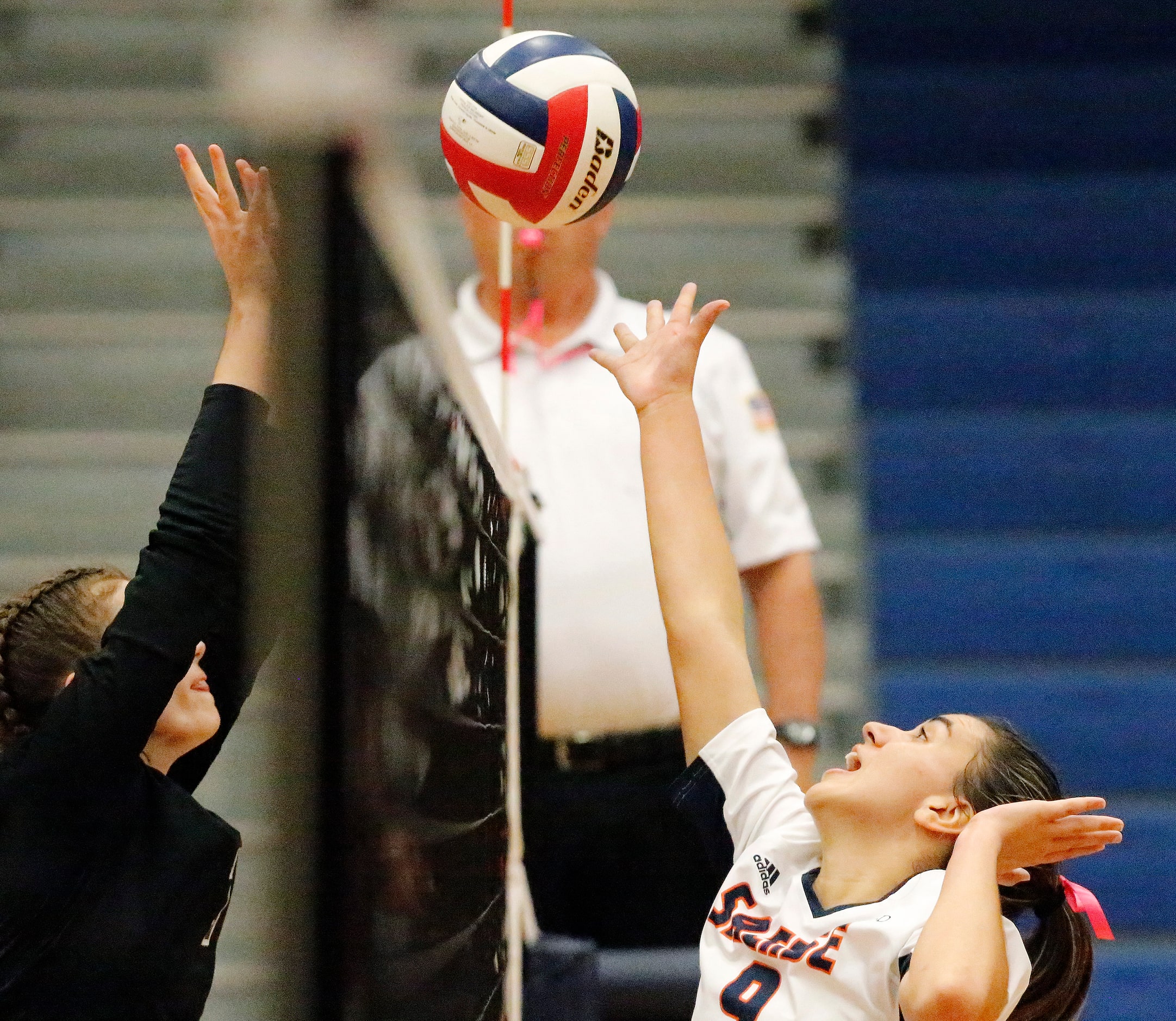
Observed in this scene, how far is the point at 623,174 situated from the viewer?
193cm

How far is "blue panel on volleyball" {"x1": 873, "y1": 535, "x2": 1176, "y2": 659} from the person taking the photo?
12.5ft

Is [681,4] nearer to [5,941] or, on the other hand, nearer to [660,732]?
[660,732]

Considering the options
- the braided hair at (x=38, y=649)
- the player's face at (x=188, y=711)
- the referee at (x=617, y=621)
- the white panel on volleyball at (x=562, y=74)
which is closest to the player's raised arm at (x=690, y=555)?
the white panel on volleyball at (x=562, y=74)

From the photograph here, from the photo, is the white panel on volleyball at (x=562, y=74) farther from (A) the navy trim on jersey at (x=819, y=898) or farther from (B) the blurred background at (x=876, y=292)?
(B) the blurred background at (x=876, y=292)

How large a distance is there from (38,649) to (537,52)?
0.94 metres

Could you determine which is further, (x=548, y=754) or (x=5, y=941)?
(x=548, y=754)

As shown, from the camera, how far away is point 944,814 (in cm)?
150

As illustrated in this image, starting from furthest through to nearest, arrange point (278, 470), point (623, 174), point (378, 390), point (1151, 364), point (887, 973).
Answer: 1. point (1151, 364)
2. point (623, 174)
3. point (887, 973)
4. point (378, 390)
5. point (278, 470)

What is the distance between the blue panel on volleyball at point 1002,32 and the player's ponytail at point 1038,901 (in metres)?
3.08

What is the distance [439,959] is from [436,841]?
4.9 inches

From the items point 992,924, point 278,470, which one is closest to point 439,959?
point 992,924

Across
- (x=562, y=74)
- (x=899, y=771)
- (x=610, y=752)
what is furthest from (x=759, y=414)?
(x=899, y=771)

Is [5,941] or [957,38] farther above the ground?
[957,38]

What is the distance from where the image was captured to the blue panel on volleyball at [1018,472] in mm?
3906
